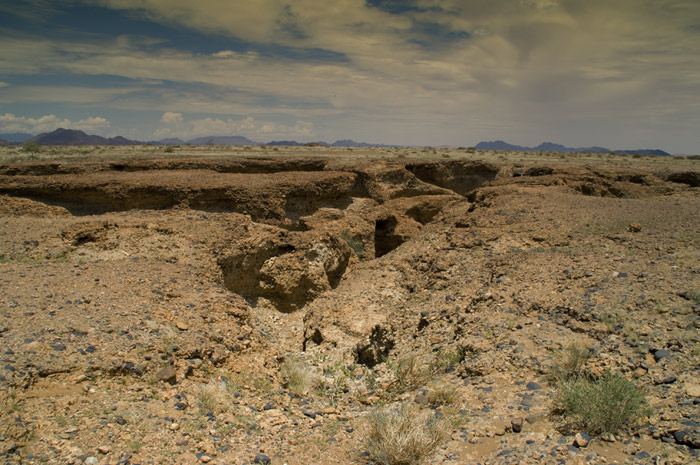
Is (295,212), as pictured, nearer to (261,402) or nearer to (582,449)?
(261,402)

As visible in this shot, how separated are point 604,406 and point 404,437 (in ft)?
5.63

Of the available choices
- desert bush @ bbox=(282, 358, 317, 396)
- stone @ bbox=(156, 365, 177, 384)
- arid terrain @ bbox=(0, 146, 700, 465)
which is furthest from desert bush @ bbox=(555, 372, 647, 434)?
stone @ bbox=(156, 365, 177, 384)

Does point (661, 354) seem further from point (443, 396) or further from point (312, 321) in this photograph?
point (312, 321)

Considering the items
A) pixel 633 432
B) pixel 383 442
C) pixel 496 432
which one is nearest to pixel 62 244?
pixel 383 442

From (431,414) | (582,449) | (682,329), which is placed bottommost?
(431,414)

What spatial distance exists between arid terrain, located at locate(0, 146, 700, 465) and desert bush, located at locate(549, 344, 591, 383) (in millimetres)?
91

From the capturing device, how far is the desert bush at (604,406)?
3.27 metres

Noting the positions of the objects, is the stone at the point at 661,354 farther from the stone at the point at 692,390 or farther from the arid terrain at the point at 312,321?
the stone at the point at 692,390

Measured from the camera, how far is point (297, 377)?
5.44m

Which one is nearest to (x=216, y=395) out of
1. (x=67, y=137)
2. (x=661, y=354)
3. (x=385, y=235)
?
(x=661, y=354)

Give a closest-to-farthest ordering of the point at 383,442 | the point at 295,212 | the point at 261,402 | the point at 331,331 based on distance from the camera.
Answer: the point at 383,442
the point at 261,402
the point at 331,331
the point at 295,212

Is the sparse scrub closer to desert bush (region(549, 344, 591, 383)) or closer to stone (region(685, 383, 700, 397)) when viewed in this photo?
desert bush (region(549, 344, 591, 383))

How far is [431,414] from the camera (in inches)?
163

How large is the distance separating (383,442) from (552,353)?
7.98ft
